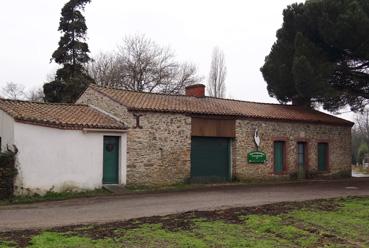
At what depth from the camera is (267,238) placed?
936cm

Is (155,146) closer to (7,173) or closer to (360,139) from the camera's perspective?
(7,173)

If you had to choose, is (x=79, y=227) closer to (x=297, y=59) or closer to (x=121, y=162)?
(x=121, y=162)

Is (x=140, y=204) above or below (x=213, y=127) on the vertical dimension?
below

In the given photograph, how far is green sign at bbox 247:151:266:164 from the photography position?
77.0ft

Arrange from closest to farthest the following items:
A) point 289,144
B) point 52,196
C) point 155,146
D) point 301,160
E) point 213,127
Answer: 1. point 52,196
2. point 155,146
3. point 213,127
4. point 289,144
5. point 301,160

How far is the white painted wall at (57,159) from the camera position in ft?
56.1

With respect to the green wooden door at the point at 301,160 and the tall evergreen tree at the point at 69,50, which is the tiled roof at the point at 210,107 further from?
the tall evergreen tree at the point at 69,50

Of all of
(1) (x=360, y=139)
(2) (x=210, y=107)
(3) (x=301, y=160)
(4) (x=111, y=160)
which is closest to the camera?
(4) (x=111, y=160)

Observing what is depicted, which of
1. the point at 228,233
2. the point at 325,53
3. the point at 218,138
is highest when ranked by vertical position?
the point at 325,53

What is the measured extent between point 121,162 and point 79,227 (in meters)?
9.11

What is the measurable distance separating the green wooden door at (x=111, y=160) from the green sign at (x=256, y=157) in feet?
23.1

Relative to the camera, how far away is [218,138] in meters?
22.9

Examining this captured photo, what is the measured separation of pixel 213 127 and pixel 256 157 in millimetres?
2899

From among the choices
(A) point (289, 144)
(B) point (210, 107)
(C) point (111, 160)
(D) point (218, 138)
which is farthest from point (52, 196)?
(A) point (289, 144)
